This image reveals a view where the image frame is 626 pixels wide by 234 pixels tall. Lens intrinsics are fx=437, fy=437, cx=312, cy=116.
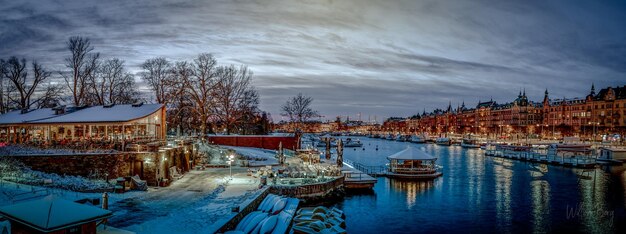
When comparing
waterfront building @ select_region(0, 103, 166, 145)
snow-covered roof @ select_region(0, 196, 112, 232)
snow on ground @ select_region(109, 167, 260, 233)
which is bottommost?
snow on ground @ select_region(109, 167, 260, 233)

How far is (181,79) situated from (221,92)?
5.28 meters

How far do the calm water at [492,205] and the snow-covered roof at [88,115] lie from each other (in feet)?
53.9

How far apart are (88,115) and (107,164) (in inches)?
305

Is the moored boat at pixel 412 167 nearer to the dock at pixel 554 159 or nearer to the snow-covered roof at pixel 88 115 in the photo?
the dock at pixel 554 159

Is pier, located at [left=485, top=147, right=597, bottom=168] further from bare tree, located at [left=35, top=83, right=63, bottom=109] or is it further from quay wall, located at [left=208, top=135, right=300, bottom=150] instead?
bare tree, located at [left=35, top=83, right=63, bottom=109]

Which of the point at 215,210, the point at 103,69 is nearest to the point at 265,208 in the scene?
the point at 215,210

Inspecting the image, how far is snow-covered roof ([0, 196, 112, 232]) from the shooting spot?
11.5 meters

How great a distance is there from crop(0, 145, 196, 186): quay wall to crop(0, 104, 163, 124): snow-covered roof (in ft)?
13.8

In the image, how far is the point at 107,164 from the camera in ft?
88.6

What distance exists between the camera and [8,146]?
95.9 feet

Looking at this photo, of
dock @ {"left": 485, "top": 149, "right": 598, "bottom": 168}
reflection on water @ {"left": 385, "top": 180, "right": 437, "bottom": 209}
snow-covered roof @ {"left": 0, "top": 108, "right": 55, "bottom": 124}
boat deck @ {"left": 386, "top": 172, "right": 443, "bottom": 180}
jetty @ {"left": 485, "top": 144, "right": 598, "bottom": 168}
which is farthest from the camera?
jetty @ {"left": 485, "top": 144, "right": 598, "bottom": 168}

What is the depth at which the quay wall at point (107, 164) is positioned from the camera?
25953 mm

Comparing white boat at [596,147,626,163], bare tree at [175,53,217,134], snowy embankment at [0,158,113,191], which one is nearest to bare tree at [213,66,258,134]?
bare tree at [175,53,217,134]

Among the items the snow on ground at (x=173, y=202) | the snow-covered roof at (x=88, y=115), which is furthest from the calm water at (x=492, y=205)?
the snow-covered roof at (x=88, y=115)
